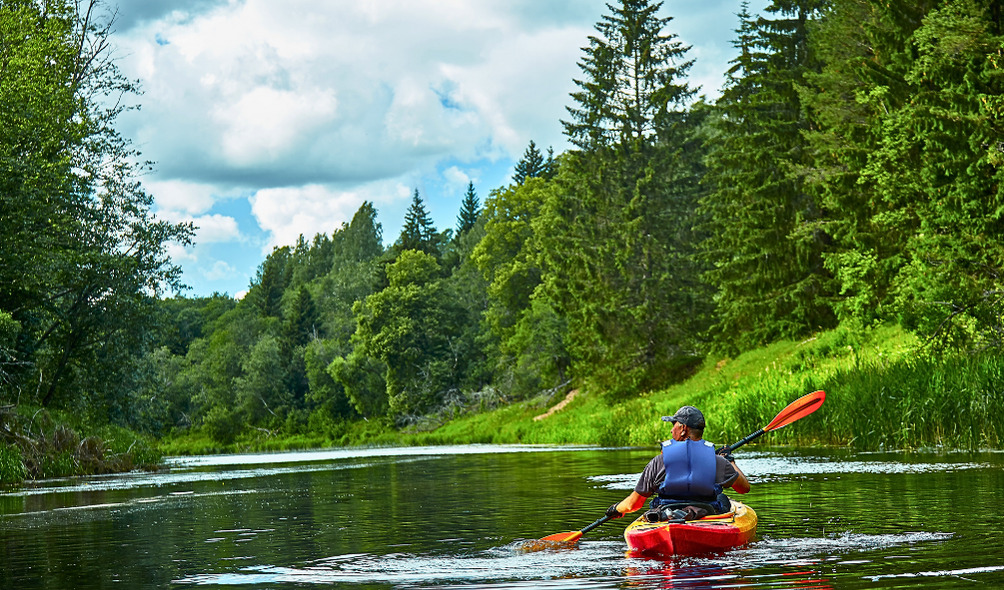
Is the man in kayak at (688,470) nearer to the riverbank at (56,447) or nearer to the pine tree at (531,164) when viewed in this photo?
the riverbank at (56,447)

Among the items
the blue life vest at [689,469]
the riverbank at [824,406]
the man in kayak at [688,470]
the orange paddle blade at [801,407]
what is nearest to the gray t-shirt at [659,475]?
the man in kayak at [688,470]

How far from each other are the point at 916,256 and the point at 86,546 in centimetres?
2143

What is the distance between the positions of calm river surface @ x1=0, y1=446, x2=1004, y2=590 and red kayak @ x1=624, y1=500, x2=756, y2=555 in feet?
0.38

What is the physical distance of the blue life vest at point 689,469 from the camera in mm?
9477

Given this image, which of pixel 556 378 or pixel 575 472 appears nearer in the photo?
pixel 575 472

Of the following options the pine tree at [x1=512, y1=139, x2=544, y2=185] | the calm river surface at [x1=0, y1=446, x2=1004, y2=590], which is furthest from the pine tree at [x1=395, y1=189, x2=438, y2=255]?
the calm river surface at [x1=0, y1=446, x2=1004, y2=590]

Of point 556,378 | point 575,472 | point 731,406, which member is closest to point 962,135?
point 731,406

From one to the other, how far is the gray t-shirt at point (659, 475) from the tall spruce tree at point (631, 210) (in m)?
35.9

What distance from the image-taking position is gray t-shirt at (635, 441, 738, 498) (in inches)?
386

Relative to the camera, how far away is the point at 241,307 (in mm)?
129000

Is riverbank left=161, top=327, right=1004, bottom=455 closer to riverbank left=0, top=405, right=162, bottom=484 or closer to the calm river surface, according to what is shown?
the calm river surface

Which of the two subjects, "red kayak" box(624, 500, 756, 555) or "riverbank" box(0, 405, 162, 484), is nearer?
"red kayak" box(624, 500, 756, 555)

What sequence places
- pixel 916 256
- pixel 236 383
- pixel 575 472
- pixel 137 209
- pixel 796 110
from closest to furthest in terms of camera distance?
pixel 575 472 → pixel 916 256 → pixel 137 209 → pixel 796 110 → pixel 236 383

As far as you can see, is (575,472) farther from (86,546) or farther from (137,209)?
(137,209)
